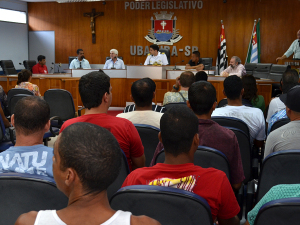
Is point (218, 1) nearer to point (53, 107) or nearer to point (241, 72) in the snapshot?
point (241, 72)

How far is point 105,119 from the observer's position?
221cm

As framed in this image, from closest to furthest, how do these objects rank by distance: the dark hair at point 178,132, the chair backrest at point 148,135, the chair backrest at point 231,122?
1. the dark hair at point 178,132
2. the chair backrest at point 148,135
3. the chair backrest at point 231,122

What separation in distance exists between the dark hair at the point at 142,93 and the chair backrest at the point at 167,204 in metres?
1.66

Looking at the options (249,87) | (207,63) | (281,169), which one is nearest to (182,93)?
(249,87)

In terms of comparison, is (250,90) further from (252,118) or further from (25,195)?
(25,195)

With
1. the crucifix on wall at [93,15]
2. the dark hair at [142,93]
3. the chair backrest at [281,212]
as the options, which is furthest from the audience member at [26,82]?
the crucifix on wall at [93,15]

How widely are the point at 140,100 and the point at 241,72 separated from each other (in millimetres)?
4994

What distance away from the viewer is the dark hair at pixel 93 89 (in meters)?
2.33

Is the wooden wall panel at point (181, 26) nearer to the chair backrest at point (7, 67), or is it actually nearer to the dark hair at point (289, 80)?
the chair backrest at point (7, 67)

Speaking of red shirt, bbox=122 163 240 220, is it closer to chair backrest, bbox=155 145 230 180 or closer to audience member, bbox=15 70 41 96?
chair backrest, bbox=155 145 230 180

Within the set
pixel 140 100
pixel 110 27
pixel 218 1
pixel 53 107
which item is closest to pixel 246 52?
pixel 218 1

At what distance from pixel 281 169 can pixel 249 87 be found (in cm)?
237

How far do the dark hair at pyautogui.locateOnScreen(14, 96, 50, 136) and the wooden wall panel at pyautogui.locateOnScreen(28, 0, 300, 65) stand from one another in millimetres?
9673

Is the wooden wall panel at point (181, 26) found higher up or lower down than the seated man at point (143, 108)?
higher up
